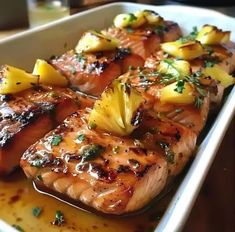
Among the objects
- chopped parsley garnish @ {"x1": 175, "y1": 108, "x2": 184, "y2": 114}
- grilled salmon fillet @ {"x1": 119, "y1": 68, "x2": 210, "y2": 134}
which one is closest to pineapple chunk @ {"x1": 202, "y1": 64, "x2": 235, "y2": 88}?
grilled salmon fillet @ {"x1": 119, "y1": 68, "x2": 210, "y2": 134}

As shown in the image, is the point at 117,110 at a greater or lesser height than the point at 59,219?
greater

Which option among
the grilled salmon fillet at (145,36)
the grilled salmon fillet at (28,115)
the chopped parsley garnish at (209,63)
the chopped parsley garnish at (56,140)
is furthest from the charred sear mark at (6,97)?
the chopped parsley garnish at (209,63)

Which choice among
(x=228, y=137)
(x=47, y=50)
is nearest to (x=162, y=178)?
(x=228, y=137)

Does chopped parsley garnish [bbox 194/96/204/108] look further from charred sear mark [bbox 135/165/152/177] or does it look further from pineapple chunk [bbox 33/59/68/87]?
pineapple chunk [bbox 33/59/68/87]

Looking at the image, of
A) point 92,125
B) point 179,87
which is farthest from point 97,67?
point 92,125

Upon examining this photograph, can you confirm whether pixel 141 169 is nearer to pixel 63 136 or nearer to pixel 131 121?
A: pixel 131 121

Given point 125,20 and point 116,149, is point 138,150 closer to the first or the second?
point 116,149
